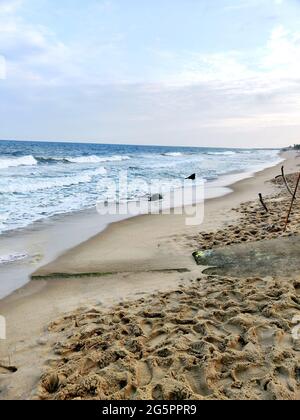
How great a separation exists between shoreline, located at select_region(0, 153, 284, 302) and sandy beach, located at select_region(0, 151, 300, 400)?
0.84 feet

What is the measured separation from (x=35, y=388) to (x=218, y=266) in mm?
3211

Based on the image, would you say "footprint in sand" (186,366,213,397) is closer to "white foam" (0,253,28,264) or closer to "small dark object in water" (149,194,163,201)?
"white foam" (0,253,28,264)

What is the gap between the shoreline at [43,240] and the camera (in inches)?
220

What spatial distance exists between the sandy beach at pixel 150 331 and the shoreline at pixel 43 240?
26 cm

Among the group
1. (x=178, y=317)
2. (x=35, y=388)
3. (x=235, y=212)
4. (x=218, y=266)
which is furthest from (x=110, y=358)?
(x=235, y=212)

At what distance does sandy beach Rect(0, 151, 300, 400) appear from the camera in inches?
108

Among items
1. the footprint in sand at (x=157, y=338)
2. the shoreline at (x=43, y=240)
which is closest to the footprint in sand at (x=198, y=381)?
the footprint in sand at (x=157, y=338)

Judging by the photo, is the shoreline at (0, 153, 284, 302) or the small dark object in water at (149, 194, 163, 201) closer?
the shoreline at (0, 153, 284, 302)

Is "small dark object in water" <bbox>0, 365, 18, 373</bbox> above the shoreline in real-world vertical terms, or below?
below

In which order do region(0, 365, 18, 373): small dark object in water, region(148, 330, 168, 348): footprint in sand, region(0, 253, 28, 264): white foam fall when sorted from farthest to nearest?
region(0, 253, 28, 264): white foam, region(148, 330, 168, 348): footprint in sand, region(0, 365, 18, 373): small dark object in water

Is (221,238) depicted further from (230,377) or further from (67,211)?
(67,211)

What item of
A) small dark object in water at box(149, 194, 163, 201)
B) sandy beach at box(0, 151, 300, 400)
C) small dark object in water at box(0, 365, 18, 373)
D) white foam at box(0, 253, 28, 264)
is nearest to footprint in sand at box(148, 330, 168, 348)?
sandy beach at box(0, 151, 300, 400)

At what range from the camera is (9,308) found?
4.48 metres

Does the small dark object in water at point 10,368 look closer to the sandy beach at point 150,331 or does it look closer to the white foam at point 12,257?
the sandy beach at point 150,331
